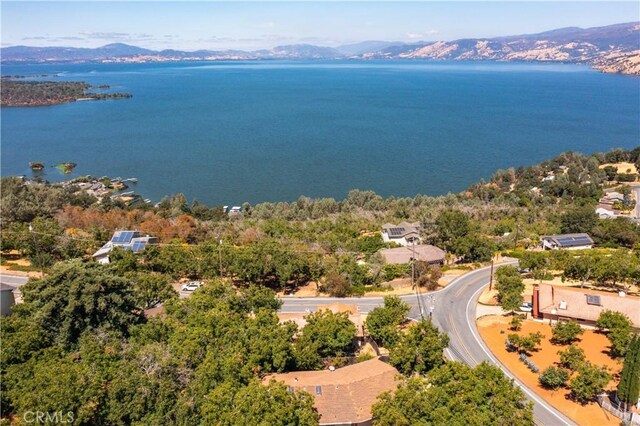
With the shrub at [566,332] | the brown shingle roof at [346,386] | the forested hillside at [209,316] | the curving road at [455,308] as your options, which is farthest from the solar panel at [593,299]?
the brown shingle roof at [346,386]

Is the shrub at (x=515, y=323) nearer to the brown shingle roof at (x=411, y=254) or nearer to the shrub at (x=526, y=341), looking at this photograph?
the shrub at (x=526, y=341)

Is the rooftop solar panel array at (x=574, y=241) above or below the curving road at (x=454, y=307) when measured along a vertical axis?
above

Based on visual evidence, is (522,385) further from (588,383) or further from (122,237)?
(122,237)

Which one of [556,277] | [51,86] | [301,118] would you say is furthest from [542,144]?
[51,86]

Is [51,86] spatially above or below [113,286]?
above

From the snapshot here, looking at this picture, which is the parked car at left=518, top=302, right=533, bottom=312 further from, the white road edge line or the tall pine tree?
the tall pine tree

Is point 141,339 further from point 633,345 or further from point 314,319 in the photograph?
point 633,345
